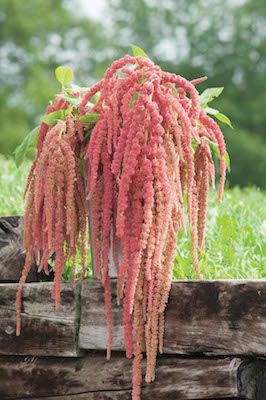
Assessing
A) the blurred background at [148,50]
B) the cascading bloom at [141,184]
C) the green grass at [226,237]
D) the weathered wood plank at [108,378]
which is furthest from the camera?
the blurred background at [148,50]

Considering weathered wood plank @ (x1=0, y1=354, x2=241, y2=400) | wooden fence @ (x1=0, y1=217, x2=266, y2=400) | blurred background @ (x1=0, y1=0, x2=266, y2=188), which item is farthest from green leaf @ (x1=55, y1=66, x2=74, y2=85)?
blurred background @ (x1=0, y1=0, x2=266, y2=188)

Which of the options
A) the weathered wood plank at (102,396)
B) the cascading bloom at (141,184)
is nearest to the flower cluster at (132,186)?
the cascading bloom at (141,184)

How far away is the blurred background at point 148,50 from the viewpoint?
19594mm

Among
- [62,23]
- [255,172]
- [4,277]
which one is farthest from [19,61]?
[4,277]

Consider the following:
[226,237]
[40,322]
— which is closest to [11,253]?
[40,322]

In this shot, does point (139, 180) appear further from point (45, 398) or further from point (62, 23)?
point (62, 23)

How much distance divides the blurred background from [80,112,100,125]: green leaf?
611 inches

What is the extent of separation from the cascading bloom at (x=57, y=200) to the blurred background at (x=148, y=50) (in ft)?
51.0

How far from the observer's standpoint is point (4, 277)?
3.64 meters

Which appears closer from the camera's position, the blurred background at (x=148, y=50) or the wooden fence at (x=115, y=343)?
the wooden fence at (x=115, y=343)

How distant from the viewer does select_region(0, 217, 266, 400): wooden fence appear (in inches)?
120

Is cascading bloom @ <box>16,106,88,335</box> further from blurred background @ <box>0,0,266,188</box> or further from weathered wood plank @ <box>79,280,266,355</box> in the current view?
blurred background @ <box>0,0,266,188</box>

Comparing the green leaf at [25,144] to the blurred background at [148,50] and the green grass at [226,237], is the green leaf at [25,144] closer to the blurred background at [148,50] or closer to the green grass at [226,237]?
the green grass at [226,237]

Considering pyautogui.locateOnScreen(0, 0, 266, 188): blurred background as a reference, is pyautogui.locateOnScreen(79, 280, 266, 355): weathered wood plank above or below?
below
